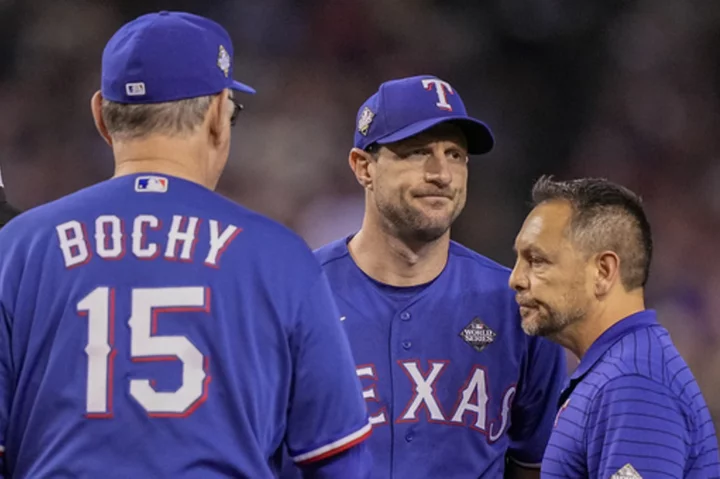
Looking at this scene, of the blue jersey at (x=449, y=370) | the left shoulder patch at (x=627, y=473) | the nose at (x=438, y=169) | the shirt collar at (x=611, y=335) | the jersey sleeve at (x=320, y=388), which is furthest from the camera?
the nose at (x=438, y=169)

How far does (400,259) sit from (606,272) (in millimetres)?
624

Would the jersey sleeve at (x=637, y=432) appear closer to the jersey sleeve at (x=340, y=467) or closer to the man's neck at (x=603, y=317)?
the man's neck at (x=603, y=317)

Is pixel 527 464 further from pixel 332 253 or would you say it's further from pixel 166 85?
pixel 166 85

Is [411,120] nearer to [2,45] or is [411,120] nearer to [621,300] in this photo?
[621,300]

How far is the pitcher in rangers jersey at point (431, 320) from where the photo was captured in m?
2.51

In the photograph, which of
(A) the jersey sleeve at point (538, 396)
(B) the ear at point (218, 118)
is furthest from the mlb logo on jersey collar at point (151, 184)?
(A) the jersey sleeve at point (538, 396)

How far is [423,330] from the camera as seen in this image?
2605 mm

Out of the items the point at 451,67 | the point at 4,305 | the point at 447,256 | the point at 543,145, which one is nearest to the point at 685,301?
the point at 543,145

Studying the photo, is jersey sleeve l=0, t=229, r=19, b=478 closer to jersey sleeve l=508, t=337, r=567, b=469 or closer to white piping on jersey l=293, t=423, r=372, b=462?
white piping on jersey l=293, t=423, r=372, b=462

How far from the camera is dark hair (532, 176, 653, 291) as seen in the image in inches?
88.6

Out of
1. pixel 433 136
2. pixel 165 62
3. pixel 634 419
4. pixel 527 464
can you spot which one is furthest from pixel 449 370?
pixel 165 62

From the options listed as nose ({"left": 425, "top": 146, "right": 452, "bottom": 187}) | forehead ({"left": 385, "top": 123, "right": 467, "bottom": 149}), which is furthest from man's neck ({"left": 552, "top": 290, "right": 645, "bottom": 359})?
forehead ({"left": 385, "top": 123, "right": 467, "bottom": 149})

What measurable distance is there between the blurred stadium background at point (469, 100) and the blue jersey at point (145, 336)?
10.7 feet

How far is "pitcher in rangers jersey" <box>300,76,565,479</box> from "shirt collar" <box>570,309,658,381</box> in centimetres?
41
